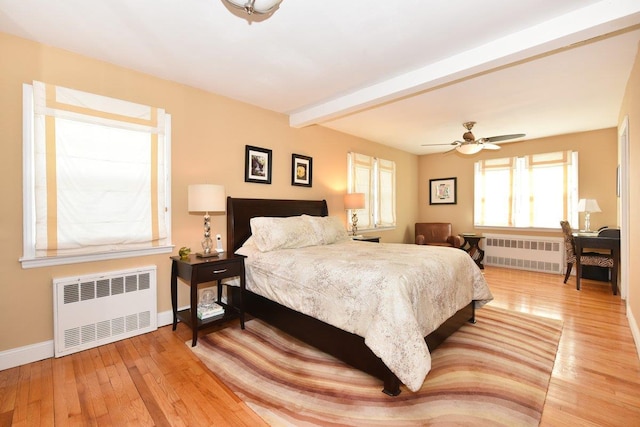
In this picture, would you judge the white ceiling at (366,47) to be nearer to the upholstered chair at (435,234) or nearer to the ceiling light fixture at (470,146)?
the ceiling light fixture at (470,146)

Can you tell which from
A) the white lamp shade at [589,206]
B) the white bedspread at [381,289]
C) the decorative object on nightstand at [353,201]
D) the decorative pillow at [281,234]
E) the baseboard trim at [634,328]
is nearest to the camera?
the white bedspread at [381,289]

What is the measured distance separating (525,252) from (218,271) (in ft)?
17.9

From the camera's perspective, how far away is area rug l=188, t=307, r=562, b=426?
1.70 metres

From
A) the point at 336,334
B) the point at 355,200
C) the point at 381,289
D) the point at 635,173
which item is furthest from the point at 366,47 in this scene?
the point at 635,173

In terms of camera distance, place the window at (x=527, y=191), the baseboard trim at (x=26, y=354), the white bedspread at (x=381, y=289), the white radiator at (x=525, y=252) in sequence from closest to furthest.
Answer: the white bedspread at (x=381, y=289), the baseboard trim at (x=26, y=354), the window at (x=527, y=191), the white radiator at (x=525, y=252)

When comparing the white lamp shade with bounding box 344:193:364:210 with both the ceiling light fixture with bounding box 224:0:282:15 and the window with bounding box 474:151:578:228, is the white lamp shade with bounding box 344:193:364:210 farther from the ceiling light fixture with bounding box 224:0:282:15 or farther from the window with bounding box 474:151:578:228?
the ceiling light fixture with bounding box 224:0:282:15

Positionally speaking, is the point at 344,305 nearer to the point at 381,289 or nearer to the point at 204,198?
the point at 381,289

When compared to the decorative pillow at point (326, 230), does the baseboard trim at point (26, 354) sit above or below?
below

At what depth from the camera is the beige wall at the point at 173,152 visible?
7.29 feet

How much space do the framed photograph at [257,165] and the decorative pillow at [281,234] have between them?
69 centimetres

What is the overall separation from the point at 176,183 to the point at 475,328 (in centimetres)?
335

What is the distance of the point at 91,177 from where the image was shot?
2516 millimetres

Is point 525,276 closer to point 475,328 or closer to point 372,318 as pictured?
point 475,328

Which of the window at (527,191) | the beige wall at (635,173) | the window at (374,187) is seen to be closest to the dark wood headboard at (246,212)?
the window at (374,187)
